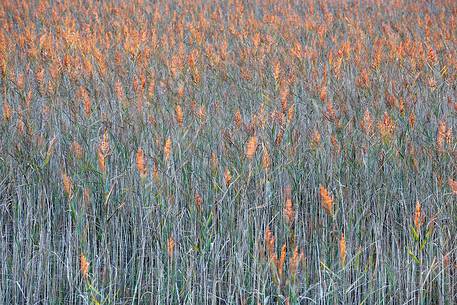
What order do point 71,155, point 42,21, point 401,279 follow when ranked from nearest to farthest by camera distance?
point 401,279 → point 71,155 → point 42,21

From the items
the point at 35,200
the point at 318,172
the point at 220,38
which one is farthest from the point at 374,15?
the point at 35,200

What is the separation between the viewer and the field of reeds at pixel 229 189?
2191mm

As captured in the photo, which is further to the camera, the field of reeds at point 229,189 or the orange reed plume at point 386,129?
the orange reed plume at point 386,129

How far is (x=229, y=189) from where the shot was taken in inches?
100

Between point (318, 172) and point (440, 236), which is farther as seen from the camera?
point (318, 172)

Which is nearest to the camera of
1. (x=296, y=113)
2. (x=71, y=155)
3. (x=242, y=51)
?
(x=71, y=155)

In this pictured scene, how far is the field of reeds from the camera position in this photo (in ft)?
7.19

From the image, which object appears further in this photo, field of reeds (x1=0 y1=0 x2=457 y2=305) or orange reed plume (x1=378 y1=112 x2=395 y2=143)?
orange reed plume (x1=378 y1=112 x2=395 y2=143)

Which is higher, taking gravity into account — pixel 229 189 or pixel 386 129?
pixel 386 129

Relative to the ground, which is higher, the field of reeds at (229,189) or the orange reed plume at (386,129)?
the orange reed plume at (386,129)

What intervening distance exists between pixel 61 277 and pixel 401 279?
1052mm

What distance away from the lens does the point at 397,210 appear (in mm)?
2701

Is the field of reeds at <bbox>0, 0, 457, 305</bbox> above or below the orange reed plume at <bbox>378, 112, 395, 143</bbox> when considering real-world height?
below

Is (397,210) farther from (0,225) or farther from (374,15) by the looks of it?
(374,15)
